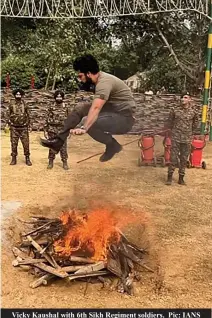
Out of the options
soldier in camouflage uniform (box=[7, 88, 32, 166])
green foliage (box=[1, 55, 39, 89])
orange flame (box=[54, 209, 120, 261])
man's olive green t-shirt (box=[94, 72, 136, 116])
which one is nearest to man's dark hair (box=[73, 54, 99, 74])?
man's olive green t-shirt (box=[94, 72, 136, 116])

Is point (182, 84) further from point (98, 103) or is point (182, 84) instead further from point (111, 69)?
point (98, 103)

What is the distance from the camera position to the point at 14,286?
4023mm

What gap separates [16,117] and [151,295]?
6.18 m

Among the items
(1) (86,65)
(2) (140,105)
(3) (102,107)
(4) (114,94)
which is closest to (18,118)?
(3) (102,107)

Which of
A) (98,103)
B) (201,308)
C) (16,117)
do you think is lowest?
(201,308)

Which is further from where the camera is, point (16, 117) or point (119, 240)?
point (16, 117)

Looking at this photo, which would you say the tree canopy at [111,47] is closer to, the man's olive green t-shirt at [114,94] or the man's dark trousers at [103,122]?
the man's dark trousers at [103,122]

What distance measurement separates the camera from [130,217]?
6125 millimetres

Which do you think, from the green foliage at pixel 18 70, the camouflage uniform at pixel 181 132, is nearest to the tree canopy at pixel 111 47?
the green foliage at pixel 18 70

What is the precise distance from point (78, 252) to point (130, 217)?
5.76 feet

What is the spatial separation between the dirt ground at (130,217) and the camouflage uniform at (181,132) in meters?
0.58

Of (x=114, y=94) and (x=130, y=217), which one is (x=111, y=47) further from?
(x=114, y=94)

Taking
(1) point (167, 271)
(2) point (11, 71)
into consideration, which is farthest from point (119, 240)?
(2) point (11, 71)

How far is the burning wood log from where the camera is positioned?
13.8 feet
